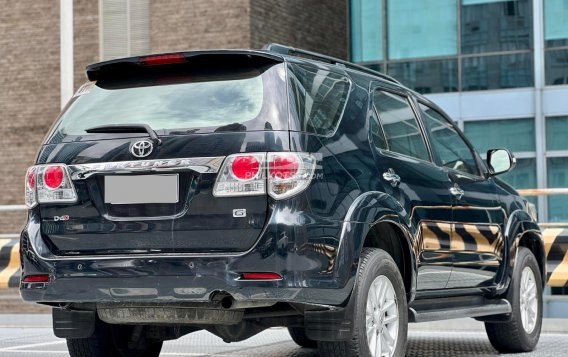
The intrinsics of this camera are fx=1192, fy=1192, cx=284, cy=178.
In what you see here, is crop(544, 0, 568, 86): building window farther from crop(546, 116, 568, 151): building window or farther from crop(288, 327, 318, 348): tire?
crop(288, 327, 318, 348): tire

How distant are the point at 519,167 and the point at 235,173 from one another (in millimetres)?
17311

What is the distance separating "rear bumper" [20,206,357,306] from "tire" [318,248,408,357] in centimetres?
13

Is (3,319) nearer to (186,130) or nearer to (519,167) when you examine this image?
(186,130)

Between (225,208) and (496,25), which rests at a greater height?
(496,25)

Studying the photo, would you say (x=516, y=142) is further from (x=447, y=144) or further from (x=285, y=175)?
(x=285, y=175)

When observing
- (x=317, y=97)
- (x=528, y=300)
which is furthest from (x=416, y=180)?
(x=528, y=300)

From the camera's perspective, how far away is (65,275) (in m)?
6.06

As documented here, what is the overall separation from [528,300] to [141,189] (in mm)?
3921

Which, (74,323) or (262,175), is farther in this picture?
(74,323)

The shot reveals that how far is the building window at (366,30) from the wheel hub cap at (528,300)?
14.9 meters

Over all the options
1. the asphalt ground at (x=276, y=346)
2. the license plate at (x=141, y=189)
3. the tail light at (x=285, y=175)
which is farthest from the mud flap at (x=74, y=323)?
the asphalt ground at (x=276, y=346)

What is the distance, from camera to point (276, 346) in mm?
9508

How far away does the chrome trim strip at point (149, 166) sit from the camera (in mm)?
5828

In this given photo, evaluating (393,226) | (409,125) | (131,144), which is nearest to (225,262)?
(131,144)
